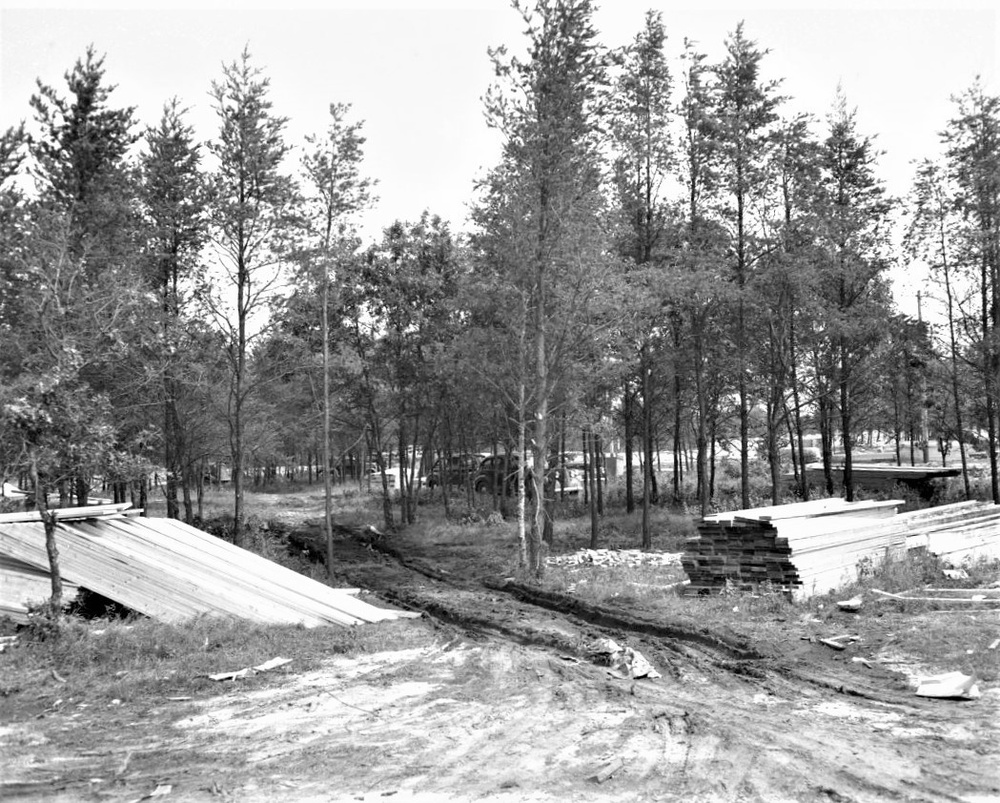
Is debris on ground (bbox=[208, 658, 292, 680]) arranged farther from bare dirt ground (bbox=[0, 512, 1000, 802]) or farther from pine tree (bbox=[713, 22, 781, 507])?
pine tree (bbox=[713, 22, 781, 507])

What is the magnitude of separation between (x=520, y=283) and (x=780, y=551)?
683 centimetres

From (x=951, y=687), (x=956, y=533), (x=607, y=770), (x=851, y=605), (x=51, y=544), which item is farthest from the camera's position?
(x=956, y=533)

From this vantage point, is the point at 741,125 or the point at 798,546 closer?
the point at 798,546

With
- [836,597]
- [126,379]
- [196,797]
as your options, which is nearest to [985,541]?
[836,597]

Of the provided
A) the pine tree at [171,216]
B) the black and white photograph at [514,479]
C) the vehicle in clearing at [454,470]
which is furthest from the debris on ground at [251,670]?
the vehicle in clearing at [454,470]

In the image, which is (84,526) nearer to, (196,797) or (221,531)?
(196,797)

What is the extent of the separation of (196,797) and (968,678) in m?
6.22

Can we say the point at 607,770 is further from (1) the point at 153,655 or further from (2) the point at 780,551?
(2) the point at 780,551

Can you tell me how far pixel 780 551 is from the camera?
37.7 ft

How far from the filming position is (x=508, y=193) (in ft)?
50.6

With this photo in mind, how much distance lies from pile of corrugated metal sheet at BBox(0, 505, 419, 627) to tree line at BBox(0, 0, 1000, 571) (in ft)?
2.68

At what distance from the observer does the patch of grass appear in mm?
7531

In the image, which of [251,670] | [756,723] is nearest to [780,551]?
[756,723]

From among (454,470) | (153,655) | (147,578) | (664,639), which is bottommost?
(664,639)
